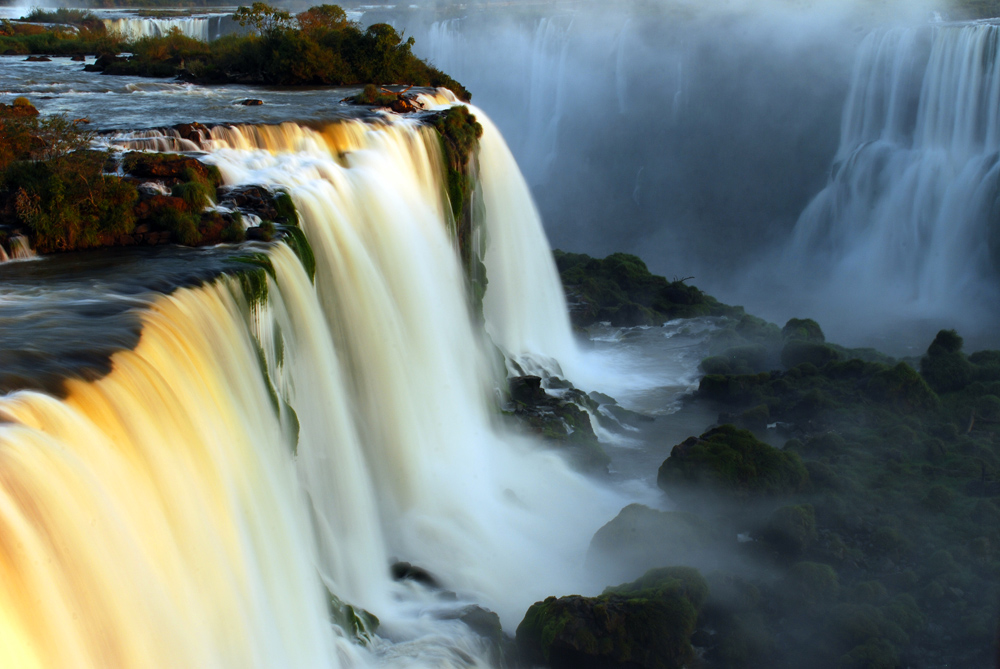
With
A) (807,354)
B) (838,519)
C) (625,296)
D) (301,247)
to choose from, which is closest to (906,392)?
(807,354)

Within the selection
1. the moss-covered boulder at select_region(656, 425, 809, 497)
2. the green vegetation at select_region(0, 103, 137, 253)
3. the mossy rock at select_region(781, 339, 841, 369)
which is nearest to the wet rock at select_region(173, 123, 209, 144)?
the green vegetation at select_region(0, 103, 137, 253)

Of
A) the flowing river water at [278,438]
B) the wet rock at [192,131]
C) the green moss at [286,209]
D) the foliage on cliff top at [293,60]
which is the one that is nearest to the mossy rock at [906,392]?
the flowing river water at [278,438]

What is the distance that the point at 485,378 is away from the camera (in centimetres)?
1495

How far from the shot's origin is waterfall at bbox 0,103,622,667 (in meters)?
4.70

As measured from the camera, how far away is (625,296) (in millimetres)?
24453

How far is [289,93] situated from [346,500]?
40.1 ft

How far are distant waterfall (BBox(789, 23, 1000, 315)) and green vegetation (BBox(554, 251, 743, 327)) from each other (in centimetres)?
966

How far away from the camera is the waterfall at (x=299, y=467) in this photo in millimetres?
4695

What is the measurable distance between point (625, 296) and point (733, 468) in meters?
12.6

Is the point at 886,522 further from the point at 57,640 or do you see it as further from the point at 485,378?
the point at 57,640

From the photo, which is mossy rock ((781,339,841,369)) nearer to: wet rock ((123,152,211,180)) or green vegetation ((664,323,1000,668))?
green vegetation ((664,323,1000,668))

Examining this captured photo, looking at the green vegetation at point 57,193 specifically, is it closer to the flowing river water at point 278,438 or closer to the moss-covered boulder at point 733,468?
the flowing river water at point 278,438

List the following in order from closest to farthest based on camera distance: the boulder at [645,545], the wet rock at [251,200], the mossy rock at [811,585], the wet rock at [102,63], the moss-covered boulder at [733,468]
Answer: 1. the mossy rock at [811,585]
2. the wet rock at [251,200]
3. the boulder at [645,545]
4. the moss-covered boulder at [733,468]
5. the wet rock at [102,63]

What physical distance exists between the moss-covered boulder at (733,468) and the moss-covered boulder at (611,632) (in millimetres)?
3504
